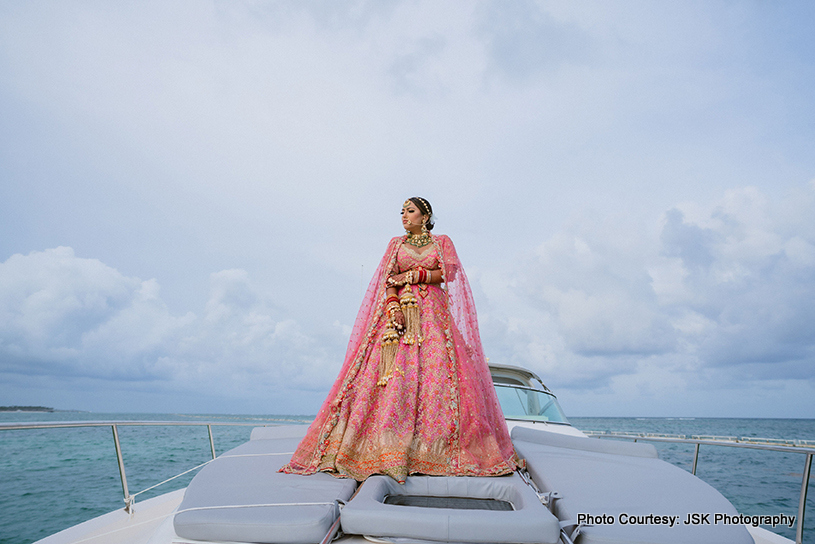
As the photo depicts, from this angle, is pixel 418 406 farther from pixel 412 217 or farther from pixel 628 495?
pixel 412 217

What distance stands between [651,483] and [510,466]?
26.1 inches

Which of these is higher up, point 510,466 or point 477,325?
point 477,325

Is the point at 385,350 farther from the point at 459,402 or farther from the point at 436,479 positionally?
the point at 436,479

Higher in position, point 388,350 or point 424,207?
point 424,207

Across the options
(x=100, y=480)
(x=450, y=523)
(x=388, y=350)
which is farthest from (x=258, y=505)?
(x=100, y=480)

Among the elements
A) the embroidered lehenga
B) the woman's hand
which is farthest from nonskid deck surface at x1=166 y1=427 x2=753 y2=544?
the woman's hand

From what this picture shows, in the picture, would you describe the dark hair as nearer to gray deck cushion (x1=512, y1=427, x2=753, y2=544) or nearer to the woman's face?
the woman's face

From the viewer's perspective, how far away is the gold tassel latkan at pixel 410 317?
285 centimetres

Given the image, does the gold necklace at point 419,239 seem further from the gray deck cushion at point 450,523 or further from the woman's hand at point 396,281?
the gray deck cushion at point 450,523

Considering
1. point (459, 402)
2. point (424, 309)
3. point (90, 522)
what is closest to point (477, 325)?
point (424, 309)

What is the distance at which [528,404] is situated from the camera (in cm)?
528

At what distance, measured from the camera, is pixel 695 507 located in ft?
5.91

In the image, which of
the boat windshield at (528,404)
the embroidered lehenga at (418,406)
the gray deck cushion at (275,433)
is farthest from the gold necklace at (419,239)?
the boat windshield at (528,404)

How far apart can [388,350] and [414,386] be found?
0.99 ft
